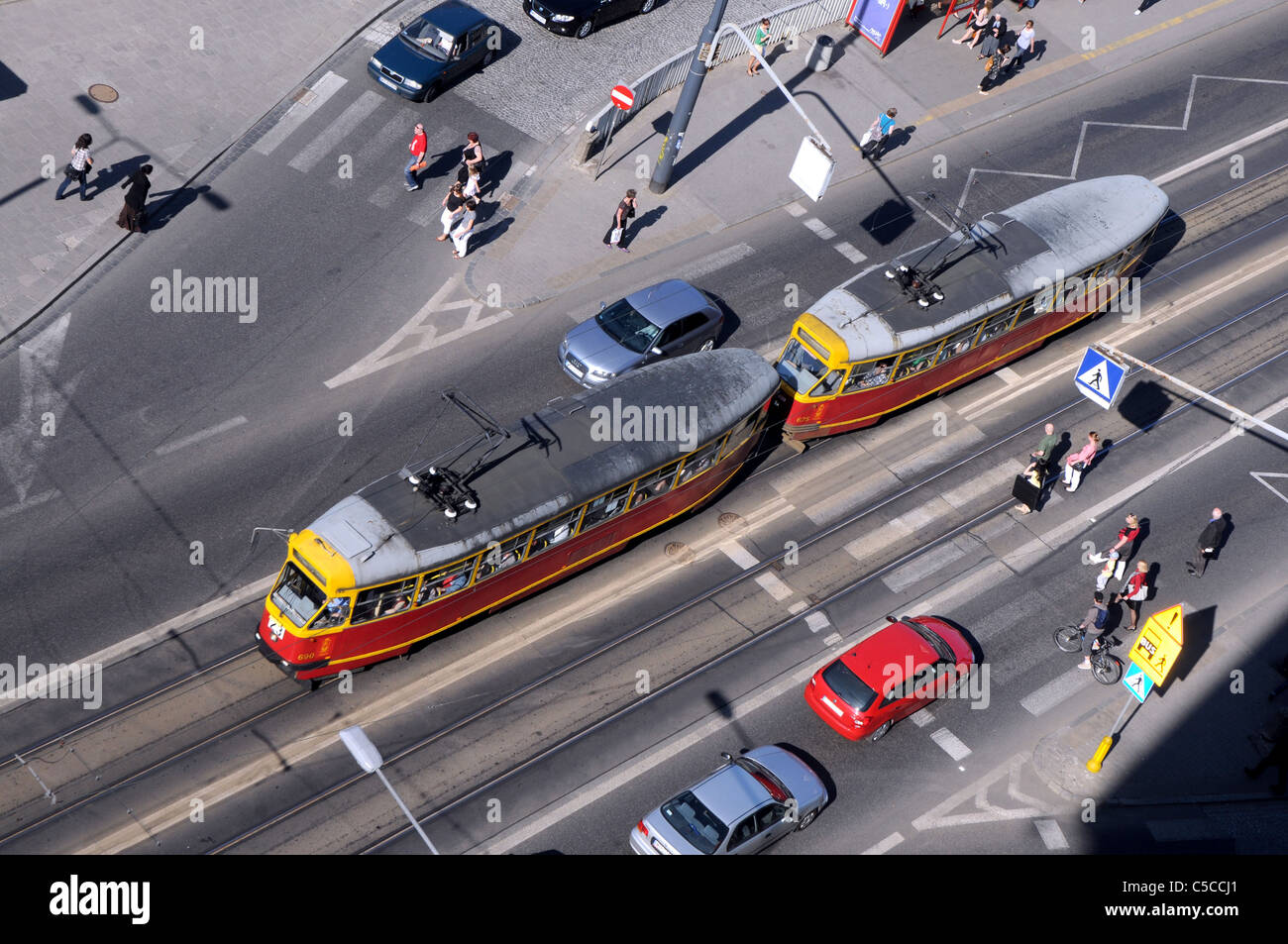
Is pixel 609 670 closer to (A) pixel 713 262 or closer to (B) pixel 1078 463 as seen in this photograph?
(B) pixel 1078 463

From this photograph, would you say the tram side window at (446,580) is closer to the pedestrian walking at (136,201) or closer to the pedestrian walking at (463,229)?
the pedestrian walking at (463,229)

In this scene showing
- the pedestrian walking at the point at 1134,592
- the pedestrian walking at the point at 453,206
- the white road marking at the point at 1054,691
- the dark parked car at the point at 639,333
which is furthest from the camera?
the pedestrian walking at the point at 453,206

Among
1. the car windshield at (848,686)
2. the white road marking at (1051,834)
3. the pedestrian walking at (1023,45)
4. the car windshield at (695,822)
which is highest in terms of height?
the pedestrian walking at (1023,45)

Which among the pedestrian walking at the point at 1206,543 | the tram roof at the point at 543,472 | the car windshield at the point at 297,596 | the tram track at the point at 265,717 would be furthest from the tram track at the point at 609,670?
the pedestrian walking at the point at 1206,543

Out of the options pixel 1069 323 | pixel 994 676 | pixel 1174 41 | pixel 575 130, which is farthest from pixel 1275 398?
pixel 575 130
